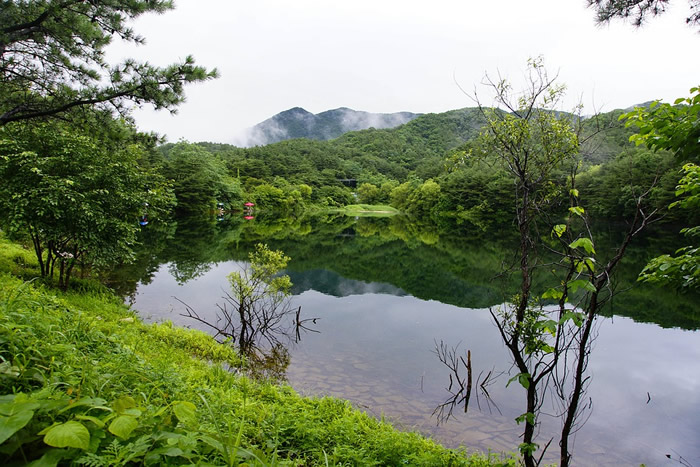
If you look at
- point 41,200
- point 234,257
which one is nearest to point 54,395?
point 41,200

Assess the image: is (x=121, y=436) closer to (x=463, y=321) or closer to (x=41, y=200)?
(x=41, y=200)

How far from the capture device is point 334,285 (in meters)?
18.1

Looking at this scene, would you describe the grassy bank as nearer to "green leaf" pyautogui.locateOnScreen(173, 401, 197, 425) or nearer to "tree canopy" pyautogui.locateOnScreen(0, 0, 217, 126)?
"green leaf" pyautogui.locateOnScreen(173, 401, 197, 425)

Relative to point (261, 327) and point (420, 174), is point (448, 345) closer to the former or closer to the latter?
point (261, 327)

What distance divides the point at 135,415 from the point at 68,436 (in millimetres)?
275

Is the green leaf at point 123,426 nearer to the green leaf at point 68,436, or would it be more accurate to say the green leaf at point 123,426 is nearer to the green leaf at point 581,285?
the green leaf at point 68,436

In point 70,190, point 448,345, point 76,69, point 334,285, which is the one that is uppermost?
point 76,69

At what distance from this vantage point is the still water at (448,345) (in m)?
6.97

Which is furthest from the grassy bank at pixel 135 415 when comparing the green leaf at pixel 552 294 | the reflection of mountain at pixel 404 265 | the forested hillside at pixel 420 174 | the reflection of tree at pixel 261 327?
the reflection of mountain at pixel 404 265

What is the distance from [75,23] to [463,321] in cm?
1315

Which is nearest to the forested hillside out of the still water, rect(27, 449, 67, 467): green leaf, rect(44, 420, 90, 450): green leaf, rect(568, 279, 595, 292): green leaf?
rect(568, 279, 595, 292): green leaf

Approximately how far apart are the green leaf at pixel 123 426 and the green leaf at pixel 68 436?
121mm

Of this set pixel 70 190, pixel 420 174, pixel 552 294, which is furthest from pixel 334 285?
pixel 420 174

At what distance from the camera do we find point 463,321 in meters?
13.3
